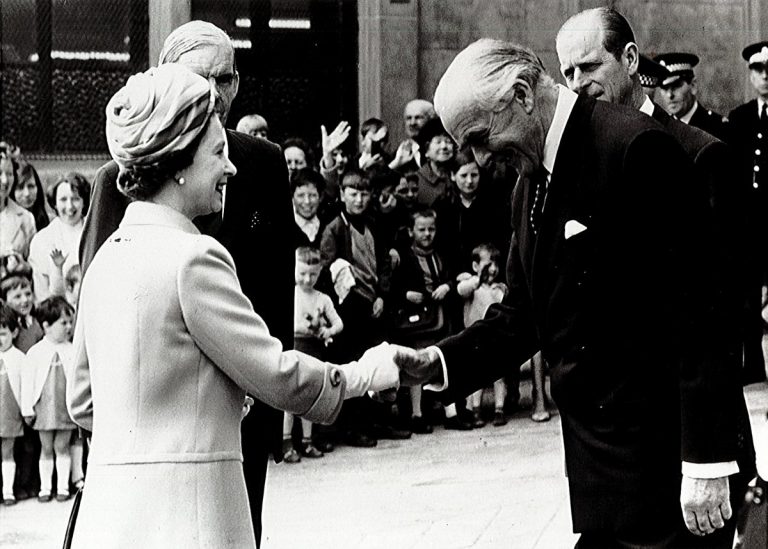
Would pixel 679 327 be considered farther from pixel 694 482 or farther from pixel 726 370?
pixel 694 482

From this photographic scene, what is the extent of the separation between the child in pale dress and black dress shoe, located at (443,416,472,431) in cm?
267

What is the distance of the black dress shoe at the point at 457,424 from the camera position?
891cm

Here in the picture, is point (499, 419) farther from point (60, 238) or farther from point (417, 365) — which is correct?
point (417, 365)

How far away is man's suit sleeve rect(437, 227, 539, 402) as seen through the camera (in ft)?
13.0

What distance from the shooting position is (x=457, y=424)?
894 centimetres

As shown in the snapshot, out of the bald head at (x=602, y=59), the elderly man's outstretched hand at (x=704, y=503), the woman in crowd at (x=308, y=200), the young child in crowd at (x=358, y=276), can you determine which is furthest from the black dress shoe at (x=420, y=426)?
the elderly man's outstretched hand at (x=704, y=503)

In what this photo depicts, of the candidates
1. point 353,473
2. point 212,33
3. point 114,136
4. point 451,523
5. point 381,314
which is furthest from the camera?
point 381,314

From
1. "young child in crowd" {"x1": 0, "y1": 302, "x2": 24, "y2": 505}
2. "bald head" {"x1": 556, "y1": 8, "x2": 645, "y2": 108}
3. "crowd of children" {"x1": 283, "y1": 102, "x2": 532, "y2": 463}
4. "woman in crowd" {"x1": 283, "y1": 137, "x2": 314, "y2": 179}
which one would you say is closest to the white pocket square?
"bald head" {"x1": 556, "y1": 8, "x2": 645, "y2": 108}

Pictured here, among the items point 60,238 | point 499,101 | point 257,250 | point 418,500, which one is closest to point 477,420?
point 418,500

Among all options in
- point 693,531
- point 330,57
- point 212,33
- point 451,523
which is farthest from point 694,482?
point 330,57

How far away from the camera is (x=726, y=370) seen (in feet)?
10.7

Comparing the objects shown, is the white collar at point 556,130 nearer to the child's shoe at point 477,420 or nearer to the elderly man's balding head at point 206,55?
the elderly man's balding head at point 206,55

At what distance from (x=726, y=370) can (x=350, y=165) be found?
6.10m

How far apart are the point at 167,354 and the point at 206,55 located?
Result: 149 cm
